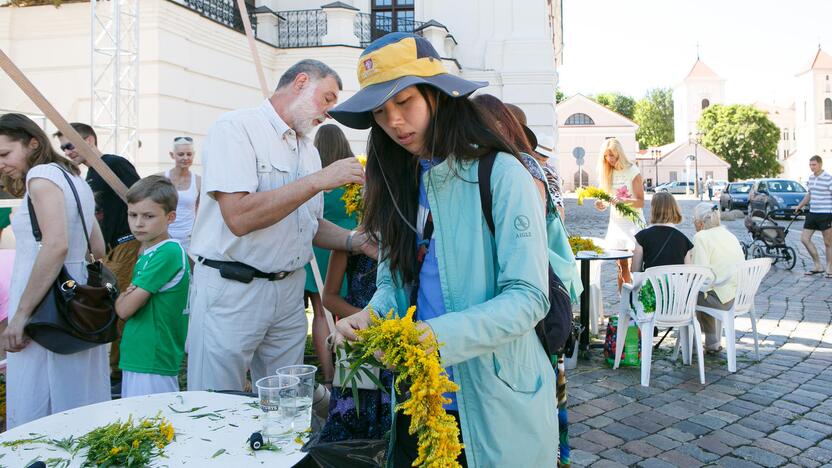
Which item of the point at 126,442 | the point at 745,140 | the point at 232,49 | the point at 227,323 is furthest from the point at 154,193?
the point at 745,140

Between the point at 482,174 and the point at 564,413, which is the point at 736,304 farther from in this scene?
the point at 482,174

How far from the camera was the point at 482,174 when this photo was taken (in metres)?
1.61

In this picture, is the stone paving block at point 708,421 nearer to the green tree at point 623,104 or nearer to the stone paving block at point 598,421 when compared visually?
the stone paving block at point 598,421

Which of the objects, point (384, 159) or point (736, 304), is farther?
point (736, 304)

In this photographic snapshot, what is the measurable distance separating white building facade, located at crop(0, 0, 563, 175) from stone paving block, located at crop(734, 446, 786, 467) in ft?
32.0

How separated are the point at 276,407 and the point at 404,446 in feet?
1.69

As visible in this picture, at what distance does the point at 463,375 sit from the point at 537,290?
304mm

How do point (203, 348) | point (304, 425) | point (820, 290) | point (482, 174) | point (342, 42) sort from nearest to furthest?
point (482, 174) → point (304, 425) → point (203, 348) → point (820, 290) → point (342, 42)

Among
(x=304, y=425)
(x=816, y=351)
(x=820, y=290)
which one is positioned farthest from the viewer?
(x=820, y=290)

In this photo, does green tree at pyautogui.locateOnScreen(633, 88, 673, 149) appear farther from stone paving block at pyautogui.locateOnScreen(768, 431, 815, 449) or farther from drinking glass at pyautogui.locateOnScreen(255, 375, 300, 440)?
drinking glass at pyautogui.locateOnScreen(255, 375, 300, 440)

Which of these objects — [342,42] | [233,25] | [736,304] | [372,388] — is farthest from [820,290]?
[233,25]

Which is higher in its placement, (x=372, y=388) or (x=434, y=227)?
(x=434, y=227)

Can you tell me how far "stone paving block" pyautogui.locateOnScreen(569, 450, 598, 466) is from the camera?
3.88m

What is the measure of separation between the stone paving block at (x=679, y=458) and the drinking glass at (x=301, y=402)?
8.81ft
